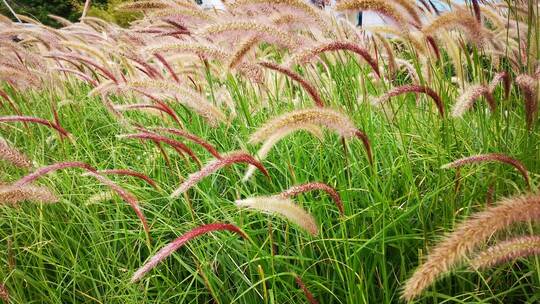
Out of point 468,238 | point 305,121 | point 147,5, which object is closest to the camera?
point 468,238

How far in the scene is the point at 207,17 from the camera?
2.35 m

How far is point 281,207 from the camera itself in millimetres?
1254

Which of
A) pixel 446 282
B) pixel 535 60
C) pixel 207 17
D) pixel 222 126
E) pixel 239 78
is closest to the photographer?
pixel 446 282

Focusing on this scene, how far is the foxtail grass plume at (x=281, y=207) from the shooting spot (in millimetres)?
1194

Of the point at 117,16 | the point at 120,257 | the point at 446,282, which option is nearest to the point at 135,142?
the point at 120,257

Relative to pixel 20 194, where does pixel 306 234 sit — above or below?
below

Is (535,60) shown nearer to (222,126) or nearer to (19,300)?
(222,126)

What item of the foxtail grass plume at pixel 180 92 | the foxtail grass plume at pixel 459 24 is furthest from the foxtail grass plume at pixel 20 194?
the foxtail grass plume at pixel 459 24

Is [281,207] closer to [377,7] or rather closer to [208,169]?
[208,169]

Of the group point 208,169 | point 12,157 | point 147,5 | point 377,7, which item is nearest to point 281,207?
point 208,169

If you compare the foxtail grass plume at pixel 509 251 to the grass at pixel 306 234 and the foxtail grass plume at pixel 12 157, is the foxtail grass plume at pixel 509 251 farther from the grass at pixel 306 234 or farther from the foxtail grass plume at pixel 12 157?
the foxtail grass plume at pixel 12 157

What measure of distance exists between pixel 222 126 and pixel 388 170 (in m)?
1.09

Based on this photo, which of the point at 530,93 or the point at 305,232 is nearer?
the point at 530,93

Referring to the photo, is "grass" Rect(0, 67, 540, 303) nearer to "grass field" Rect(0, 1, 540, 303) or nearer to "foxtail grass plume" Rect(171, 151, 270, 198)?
"grass field" Rect(0, 1, 540, 303)
